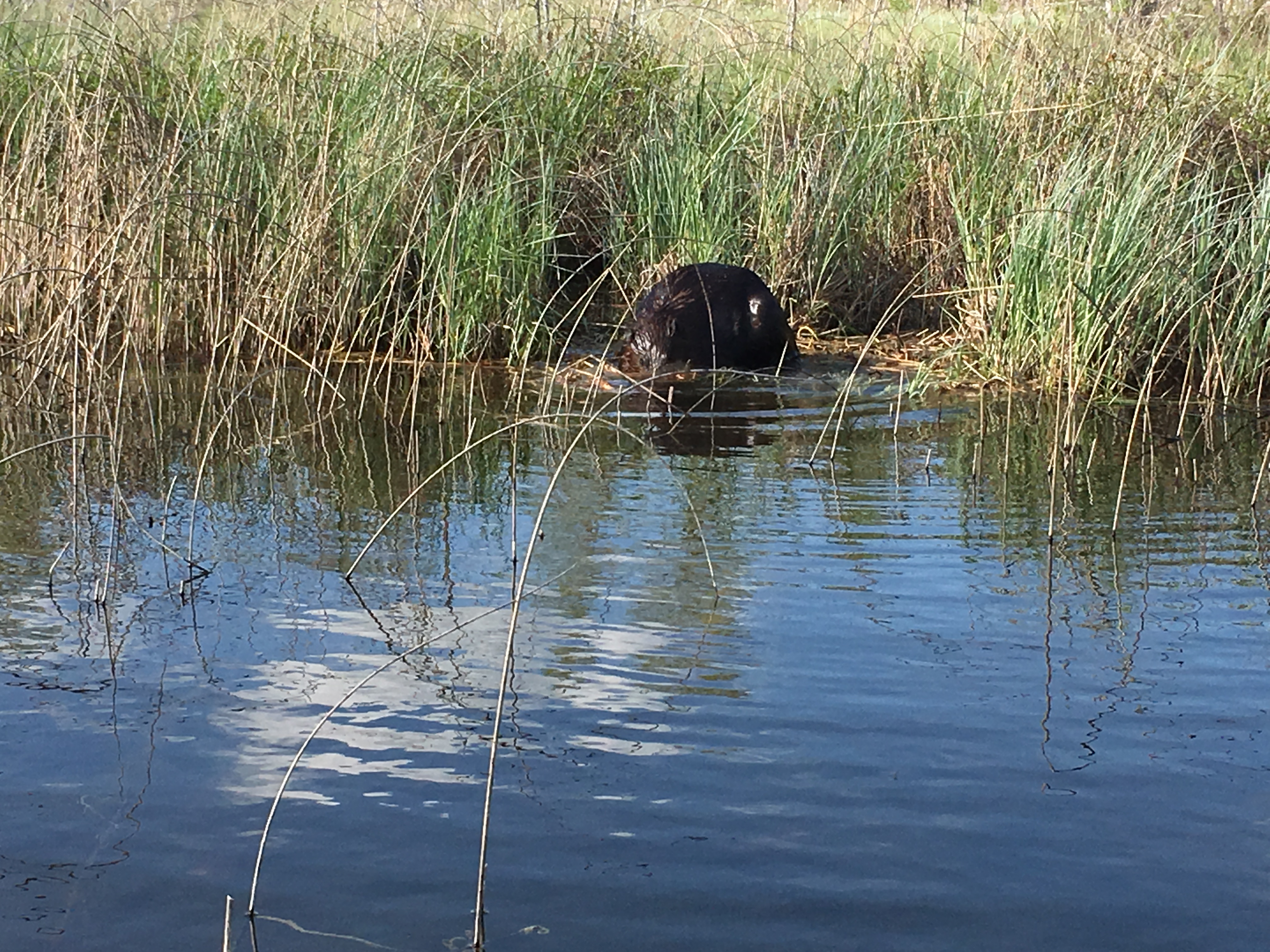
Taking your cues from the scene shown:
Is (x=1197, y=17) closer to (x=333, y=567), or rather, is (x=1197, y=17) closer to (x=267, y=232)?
(x=267, y=232)

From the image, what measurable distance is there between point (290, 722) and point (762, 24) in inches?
335

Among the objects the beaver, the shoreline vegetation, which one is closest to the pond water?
the shoreline vegetation

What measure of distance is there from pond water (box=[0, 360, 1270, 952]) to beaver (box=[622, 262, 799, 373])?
4.65ft

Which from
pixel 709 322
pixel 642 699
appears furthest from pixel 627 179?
pixel 642 699

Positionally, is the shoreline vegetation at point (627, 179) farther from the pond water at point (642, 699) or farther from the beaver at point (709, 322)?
the pond water at point (642, 699)

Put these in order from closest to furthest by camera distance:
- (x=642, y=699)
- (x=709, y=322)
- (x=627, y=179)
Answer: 1. (x=642, y=699)
2. (x=709, y=322)
3. (x=627, y=179)

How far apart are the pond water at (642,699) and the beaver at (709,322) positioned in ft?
4.65

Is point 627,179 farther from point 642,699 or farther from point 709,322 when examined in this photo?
point 642,699

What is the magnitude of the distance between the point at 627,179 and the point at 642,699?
521 cm

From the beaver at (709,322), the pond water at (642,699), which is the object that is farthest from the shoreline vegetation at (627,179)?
the pond water at (642,699)

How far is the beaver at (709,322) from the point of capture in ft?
23.6

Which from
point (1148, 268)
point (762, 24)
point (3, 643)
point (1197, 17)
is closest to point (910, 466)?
point (1148, 268)

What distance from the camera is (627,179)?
823 centimetres

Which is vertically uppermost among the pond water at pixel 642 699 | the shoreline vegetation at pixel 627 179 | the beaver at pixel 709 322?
the shoreline vegetation at pixel 627 179
